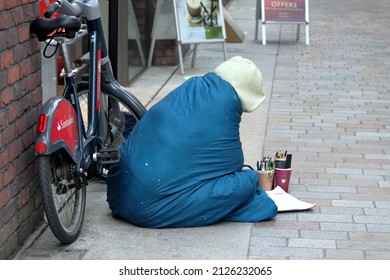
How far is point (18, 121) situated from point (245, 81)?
54.8 inches

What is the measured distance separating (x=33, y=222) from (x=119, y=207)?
1.71 ft

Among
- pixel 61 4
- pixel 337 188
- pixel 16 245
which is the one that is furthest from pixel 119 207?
pixel 337 188

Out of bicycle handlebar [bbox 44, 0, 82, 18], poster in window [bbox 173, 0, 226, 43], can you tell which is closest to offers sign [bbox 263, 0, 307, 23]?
poster in window [bbox 173, 0, 226, 43]

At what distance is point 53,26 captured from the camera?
4969 millimetres

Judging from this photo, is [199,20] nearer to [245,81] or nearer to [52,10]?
[245,81]

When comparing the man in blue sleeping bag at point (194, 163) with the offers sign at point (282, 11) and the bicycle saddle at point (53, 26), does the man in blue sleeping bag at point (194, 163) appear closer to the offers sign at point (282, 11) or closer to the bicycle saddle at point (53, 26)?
the bicycle saddle at point (53, 26)

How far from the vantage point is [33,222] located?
527 cm

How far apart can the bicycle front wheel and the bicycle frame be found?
0.20ft

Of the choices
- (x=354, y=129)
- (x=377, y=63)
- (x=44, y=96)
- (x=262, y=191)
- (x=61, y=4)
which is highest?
(x=61, y=4)

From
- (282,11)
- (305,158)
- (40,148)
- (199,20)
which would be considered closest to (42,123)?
(40,148)

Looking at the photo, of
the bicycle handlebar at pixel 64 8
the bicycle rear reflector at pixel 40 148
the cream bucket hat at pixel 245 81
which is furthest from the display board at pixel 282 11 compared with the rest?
the bicycle rear reflector at pixel 40 148

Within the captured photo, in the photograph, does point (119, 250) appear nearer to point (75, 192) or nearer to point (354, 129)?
point (75, 192)

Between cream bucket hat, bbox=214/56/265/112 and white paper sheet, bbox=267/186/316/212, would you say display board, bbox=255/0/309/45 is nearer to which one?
white paper sheet, bbox=267/186/316/212

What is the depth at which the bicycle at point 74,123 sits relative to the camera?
4.86m
